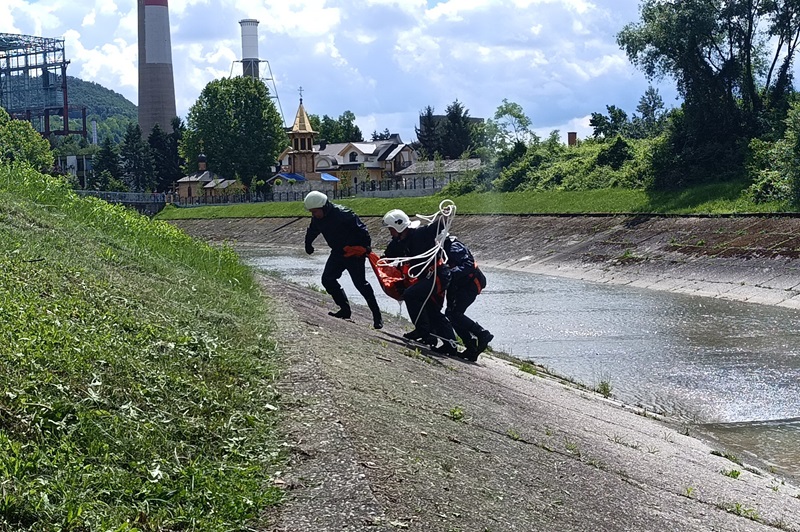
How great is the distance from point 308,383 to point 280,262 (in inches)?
1679

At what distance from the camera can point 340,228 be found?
49.8ft

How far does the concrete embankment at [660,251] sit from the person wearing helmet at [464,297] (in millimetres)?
15706

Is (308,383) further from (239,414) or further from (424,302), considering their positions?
(424,302)

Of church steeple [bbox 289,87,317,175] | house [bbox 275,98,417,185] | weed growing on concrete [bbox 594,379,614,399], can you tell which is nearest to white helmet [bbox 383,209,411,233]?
weed growing on concrete [bbox 594,379,614,399]

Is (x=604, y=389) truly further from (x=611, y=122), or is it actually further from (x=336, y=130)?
(x=336, y=130)

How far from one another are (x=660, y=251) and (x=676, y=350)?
19592mm

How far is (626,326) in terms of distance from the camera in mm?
24266

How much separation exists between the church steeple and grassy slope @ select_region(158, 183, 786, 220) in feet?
123

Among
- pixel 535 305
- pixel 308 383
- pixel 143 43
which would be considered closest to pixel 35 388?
pixel 308 383

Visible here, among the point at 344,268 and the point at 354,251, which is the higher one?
the point at 354,251

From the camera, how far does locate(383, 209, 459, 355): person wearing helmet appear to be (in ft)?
A: 47.0

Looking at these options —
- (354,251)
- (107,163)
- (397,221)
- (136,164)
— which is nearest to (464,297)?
(397,221)

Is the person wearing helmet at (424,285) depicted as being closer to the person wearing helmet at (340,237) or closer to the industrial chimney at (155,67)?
the person wearing helmet at (340,237)

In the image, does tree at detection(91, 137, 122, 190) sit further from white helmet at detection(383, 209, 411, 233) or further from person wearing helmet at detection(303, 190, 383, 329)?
white helmet at detection(383, 209, 411, 233)
